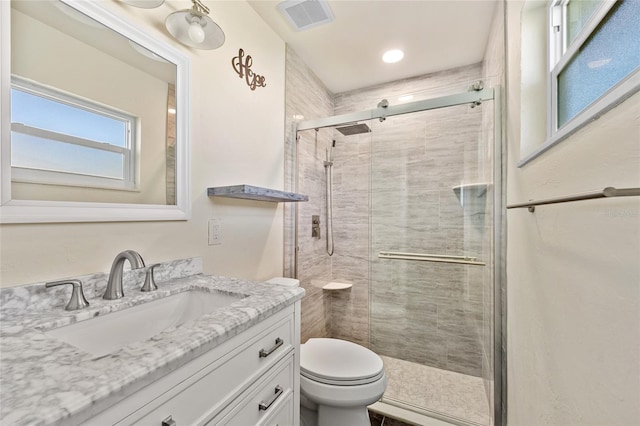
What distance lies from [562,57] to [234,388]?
63.3 inches

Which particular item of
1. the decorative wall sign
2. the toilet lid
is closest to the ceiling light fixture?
the decorative wall sign

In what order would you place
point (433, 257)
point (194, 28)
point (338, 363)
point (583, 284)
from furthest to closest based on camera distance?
point (433, 257)
point (338, 363)
point (194, 28)
point (583, 284)

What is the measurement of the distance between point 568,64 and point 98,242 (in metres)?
1.79

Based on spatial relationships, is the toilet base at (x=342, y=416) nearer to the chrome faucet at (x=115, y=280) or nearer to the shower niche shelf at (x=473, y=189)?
the chrome faucet at (x=115, y=280)

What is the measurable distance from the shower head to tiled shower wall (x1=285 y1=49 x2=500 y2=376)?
57 mm

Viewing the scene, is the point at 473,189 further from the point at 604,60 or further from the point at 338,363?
the point at 338,363

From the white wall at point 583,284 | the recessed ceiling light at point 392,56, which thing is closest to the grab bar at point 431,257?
the white wall at point 583,284

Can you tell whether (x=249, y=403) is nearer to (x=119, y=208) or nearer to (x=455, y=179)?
(x=119, y=208)

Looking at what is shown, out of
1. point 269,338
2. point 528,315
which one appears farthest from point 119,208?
point 528,315

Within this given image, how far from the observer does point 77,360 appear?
522 mm

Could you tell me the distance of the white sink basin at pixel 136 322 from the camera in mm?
742

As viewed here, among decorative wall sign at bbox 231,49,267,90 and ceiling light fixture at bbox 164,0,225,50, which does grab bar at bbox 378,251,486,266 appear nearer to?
decorative wall sign at bbox 231,49,267,90

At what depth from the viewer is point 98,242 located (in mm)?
908

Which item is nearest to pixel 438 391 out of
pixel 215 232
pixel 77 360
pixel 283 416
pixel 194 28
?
pixel 283 416
